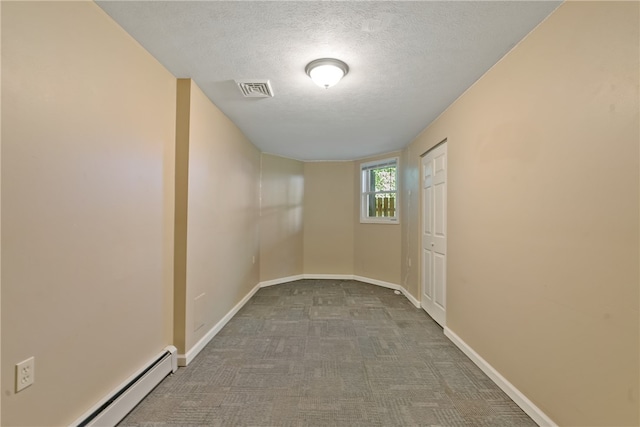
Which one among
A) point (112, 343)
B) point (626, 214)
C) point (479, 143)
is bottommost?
point (112, 343)

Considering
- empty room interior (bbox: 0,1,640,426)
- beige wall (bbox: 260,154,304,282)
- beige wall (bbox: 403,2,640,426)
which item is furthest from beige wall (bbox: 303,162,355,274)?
beige wall (bbox: 403,2,640,426)

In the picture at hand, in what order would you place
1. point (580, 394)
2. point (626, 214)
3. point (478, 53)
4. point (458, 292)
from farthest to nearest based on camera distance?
point (458, 292) < point (478, 53) < point (580, 394) < point (626, 214)

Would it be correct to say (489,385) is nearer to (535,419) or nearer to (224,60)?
(535,419)

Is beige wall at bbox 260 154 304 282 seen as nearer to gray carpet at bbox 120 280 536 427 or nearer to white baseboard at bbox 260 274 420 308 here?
white baseboard at bbox 260 274 420 308

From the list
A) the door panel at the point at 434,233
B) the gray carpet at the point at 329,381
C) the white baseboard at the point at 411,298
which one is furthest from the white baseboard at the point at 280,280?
the door panel at the point at 434,233

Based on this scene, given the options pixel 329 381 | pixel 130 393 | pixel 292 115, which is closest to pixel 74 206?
pixel 130 393

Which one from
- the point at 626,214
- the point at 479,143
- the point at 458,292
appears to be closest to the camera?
the point at 626,214

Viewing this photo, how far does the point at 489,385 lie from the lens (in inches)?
76.6

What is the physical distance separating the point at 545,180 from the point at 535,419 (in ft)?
4.49

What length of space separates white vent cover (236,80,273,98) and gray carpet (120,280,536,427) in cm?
228

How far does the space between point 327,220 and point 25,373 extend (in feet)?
14.9

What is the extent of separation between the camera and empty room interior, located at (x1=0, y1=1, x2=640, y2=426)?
117 cm

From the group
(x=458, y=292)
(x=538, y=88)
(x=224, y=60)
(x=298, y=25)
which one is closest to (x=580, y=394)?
(x=458, y=292)

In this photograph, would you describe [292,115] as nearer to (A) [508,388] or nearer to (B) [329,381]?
(B) [329,381]
